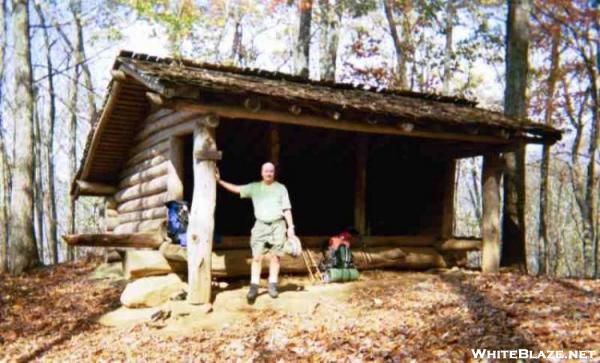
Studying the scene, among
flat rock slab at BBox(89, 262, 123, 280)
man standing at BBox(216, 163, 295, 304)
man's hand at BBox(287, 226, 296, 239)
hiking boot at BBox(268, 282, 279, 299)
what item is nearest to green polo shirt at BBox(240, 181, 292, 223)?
man standing at BBox(216, 163, 295, 304)

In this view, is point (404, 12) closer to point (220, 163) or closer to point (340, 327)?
point (220, 163)

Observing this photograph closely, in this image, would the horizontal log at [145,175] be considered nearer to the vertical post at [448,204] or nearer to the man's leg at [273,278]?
the man's leg at [273,278]

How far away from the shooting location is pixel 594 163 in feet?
68.7

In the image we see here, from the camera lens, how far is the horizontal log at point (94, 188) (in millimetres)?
14344

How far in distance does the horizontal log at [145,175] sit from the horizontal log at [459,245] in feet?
19.6

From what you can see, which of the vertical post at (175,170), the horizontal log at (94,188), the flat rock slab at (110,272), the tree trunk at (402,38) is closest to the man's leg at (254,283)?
the vertical post at (175,170)


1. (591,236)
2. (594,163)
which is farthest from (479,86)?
(591,236)

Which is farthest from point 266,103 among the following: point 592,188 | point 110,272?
point 592,188

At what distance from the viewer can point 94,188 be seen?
14.4 m

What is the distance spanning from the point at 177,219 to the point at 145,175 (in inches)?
119

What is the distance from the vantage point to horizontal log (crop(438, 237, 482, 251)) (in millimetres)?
11906

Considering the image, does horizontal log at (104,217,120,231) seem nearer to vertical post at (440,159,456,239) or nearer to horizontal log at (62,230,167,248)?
horizontal log at (62,230,167,248)

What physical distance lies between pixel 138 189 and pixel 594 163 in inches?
667

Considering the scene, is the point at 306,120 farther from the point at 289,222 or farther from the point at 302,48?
the point at 302,48
